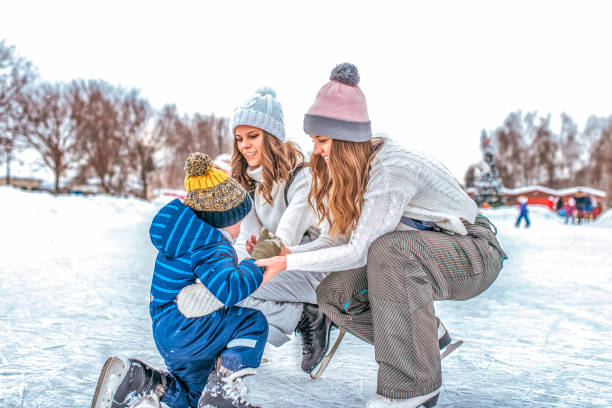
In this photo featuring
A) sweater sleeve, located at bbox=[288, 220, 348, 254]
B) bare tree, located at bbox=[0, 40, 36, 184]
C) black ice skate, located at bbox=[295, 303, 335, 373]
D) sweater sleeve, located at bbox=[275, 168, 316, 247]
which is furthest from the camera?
bare tree, located at bbox=[0, 40, 36, 184]

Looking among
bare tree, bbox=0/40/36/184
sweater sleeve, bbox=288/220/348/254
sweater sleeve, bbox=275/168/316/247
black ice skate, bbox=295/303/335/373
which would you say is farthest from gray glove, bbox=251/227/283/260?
bare tree, bbox=0/40/36/184

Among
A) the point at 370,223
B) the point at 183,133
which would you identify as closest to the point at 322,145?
the point at 370,223

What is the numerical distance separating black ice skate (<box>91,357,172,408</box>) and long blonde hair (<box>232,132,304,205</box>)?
40.3 inches

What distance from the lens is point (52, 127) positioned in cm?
3017

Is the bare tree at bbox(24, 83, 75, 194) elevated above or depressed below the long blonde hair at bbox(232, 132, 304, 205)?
below

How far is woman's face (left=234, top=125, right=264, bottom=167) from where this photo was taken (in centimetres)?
237

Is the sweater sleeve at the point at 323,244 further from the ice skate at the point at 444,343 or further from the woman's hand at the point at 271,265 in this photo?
the ice skate at the point at 444,343

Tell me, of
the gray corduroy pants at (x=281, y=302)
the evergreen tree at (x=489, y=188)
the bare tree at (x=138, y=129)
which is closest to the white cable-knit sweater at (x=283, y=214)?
the gray corduroy pants at (x=281, y=302)

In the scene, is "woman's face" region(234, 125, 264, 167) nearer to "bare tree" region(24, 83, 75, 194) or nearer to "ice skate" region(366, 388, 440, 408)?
"ice skate" region(366, 388, 440, 408)

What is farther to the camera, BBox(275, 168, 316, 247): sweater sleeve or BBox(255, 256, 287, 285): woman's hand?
A: BBox(275, 168, 316, 247): sweater sleeve

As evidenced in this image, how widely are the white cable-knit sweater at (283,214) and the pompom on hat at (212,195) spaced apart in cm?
53

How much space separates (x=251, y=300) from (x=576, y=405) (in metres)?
1.19

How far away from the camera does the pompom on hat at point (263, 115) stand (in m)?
2.32

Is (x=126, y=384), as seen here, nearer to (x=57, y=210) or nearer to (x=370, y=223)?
(x=370, y=223)
